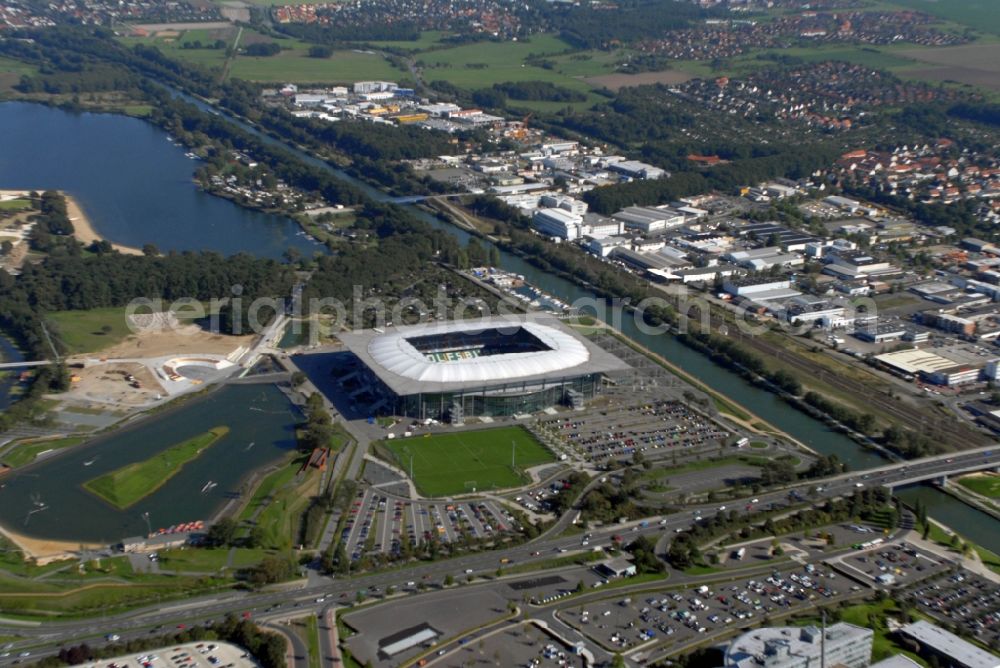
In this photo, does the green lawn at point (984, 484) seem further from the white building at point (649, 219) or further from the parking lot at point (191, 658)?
the white building at point (649, 219)

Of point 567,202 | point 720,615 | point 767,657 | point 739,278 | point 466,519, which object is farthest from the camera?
point 567,202

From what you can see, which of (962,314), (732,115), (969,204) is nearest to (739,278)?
(962,314)

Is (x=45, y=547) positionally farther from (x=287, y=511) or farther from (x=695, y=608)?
(x=695, y=608)

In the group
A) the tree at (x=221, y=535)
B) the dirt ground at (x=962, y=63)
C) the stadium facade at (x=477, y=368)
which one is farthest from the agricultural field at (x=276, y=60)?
the tree at (x=221, y=535)

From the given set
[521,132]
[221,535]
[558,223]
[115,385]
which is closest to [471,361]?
[221,535]

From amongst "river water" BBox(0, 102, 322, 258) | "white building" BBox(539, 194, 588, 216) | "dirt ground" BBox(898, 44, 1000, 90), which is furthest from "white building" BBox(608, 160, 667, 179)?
"dirt ground" BBox(898, 44, 1000, 90)

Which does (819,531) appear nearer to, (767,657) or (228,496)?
(767,657)
